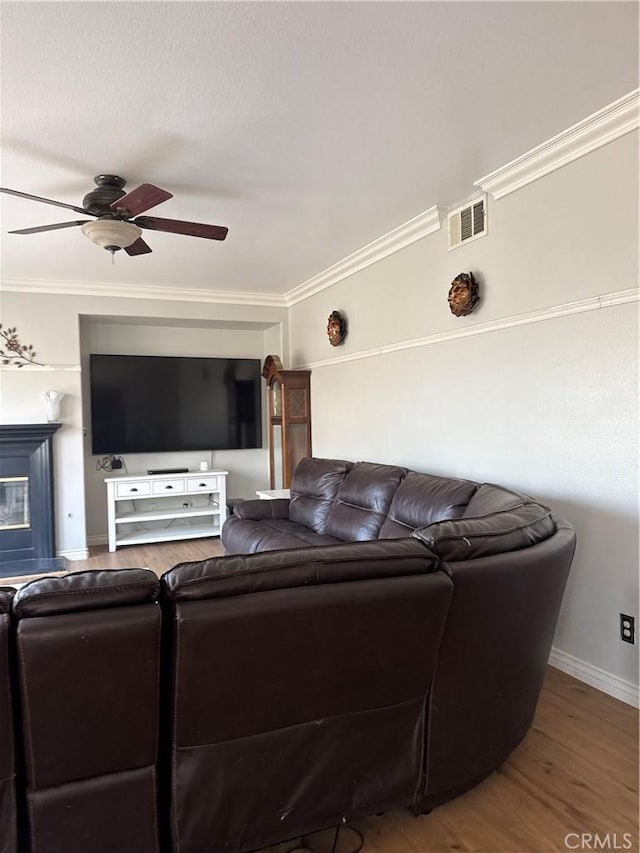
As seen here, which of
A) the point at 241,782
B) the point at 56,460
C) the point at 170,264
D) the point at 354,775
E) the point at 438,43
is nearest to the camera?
the point at 241,782

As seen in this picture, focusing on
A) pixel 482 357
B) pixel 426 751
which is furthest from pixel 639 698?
pixel 482 357

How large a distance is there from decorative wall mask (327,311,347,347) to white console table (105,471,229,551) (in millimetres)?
1891

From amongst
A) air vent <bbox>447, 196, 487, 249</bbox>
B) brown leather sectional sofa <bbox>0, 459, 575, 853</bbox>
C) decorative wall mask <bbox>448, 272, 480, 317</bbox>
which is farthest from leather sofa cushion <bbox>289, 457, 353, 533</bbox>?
brown leather sectional sofa <bbox>0, 459, 575, 853</bbox>

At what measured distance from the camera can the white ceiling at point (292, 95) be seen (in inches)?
73.0

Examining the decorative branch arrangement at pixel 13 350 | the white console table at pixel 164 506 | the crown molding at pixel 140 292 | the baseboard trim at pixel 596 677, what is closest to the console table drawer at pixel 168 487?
the white console table at pixel 164 506

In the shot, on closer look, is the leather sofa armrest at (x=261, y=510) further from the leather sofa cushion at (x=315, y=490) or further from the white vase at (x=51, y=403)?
the white vase at (x=51, y=403)

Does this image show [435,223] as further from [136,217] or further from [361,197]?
[136,217]

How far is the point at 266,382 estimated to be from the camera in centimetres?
645

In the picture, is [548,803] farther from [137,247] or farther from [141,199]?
[137,247]

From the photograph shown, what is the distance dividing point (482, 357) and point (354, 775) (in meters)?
2.39

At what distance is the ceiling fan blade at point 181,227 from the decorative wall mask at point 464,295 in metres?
1.41

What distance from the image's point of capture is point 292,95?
7.47 feet

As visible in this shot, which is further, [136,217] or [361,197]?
[361,197]

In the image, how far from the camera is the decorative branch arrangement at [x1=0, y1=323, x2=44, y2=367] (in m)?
5.07
